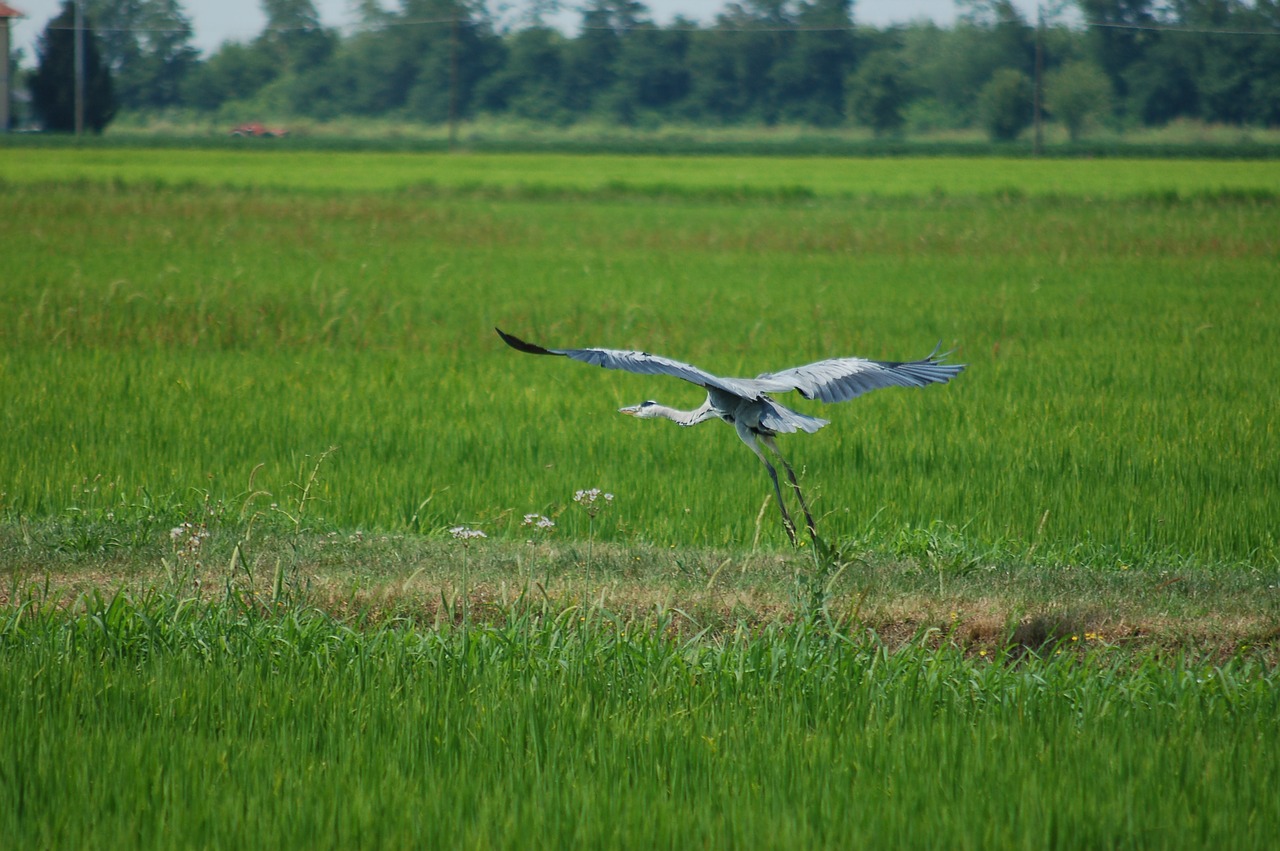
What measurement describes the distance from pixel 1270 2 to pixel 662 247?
43971mm

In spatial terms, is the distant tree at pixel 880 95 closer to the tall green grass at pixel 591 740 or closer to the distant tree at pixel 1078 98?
the distant tree at pixel 1078 98

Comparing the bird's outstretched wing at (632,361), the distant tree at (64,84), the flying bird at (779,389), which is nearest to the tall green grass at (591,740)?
the flying bird at (779,389)

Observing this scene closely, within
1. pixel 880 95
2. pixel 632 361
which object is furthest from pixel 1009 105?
pixel 632 361

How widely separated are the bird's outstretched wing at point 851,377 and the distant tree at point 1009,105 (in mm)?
46384

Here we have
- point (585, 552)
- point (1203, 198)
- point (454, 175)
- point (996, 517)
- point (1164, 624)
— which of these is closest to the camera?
point (1164, 624)

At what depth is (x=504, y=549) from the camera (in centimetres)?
509

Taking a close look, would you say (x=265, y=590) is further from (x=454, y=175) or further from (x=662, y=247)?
(x=454, y=175)

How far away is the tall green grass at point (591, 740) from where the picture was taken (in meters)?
2.72

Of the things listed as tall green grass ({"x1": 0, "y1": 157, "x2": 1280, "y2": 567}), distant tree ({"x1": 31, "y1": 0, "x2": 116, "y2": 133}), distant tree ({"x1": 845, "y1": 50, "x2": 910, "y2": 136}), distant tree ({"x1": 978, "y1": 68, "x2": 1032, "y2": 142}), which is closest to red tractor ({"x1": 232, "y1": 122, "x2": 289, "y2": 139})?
tall green grass ({"x1": 0, "y1": 157, "x2": 1280, "y2": 567})

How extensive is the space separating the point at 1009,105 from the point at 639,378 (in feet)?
139

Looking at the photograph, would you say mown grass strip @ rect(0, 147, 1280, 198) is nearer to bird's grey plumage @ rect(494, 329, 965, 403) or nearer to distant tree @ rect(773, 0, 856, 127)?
distant tree @ rect(773, 0, 856, 127)

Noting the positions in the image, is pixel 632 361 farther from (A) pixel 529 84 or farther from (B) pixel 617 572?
(A) pixel 529 84

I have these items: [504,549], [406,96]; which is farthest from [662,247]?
[406,96]

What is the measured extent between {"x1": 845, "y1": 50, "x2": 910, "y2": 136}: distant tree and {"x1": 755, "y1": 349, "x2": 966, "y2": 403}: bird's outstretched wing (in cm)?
5022
